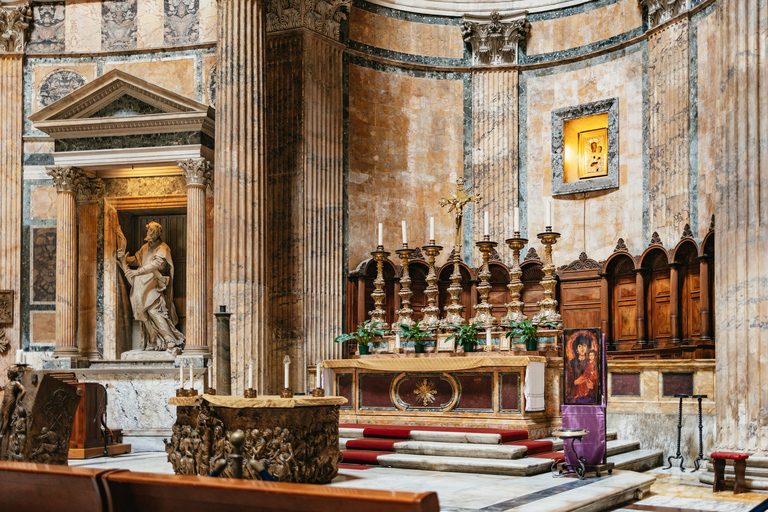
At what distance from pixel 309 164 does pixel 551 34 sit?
19.5ft

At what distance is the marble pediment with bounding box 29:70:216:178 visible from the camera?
1449 centimetres

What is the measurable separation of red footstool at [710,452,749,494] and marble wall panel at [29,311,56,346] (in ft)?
37.5

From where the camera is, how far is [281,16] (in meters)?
15.3

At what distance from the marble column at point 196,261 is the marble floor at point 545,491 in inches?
164

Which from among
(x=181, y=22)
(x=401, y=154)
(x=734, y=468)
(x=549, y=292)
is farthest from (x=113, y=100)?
(x=734, y=468)

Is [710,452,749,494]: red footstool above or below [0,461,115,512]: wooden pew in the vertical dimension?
below

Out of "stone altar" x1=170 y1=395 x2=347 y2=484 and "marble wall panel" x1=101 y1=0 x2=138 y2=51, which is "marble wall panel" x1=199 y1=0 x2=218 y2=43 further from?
"stone altar" x1=170 y1=395 x2=347 y2=484

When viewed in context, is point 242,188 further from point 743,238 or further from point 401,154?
point 743,238

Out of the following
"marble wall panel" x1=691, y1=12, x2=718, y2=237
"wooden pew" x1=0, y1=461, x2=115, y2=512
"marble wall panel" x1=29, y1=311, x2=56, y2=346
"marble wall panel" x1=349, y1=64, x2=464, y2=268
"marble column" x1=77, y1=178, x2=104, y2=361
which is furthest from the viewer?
"marble wall panel" x1=349, y1=64, x2=464, y2=268

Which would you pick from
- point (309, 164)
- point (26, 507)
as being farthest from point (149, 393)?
point (26, 507)

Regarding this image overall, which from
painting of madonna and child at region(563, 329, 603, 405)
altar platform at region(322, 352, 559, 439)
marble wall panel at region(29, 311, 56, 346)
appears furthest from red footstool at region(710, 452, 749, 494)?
marble wall panel at region(29, 311, 56, 346)

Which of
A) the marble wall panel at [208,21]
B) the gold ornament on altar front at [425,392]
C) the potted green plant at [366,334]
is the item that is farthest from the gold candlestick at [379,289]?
the marble wall panel at [208,21]

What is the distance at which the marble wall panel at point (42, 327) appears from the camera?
50.6 feet

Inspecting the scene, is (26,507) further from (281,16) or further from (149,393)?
(281,16)
